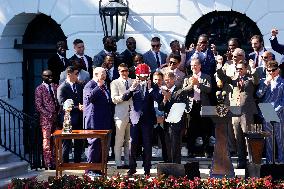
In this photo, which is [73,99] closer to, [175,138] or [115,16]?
[175,138]

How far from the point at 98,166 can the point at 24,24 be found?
258 inches

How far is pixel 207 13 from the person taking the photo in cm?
1873

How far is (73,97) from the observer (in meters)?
16.0

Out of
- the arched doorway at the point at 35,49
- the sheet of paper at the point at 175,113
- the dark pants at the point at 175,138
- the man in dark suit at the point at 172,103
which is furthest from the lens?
the arched doorway at the point at 35,49

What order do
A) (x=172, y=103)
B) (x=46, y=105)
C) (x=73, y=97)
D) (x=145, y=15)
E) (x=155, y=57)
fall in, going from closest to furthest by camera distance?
(x=172, y=103), (x=73, y=97), (x=46, y=105), (x=155, y=57), (x=145, y=15)

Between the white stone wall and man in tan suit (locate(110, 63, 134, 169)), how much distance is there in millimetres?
3180

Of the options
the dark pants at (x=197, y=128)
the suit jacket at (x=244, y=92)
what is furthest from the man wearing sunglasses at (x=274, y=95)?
the dark pants at (x=197, y=128)

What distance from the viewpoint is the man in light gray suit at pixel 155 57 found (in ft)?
56.1

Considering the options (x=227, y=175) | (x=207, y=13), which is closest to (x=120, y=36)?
(x=207, y=13)

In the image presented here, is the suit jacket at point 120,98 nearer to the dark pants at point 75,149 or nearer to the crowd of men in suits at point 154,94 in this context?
the crowd of men in suits at point 154,94

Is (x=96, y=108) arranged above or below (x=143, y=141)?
above

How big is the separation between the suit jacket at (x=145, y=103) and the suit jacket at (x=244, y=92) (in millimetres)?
1262

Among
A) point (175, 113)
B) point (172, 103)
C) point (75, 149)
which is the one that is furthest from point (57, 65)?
point (175, 113)

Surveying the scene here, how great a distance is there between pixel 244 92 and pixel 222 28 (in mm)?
3632
